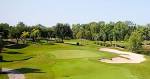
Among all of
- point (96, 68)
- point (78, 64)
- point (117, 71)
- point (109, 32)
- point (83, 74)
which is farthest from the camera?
point (109, 32)

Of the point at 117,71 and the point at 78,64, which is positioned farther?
the point at 78,64

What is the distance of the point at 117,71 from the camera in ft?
161

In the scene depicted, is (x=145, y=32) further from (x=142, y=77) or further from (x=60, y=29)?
(x=142, y=77)

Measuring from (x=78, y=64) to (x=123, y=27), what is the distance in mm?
142226

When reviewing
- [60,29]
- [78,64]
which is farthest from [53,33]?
[78,64]

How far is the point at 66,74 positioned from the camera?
45594mm

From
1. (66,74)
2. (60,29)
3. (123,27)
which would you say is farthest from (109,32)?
(66,74)

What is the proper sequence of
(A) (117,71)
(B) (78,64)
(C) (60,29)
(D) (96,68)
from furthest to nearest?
(C) (60,29) < (B) (78,64) < (D) (96,68) < (A) (117,71)

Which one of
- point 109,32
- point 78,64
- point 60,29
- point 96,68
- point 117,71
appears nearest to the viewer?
point 117,71

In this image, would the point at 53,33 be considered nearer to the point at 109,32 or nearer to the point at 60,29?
the point at 60,29

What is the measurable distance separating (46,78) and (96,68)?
12445 mm

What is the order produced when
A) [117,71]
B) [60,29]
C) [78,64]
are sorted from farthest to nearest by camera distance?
[60,29], [78,64], [117,71]

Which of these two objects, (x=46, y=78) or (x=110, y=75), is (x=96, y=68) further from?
(x=46, y=78)

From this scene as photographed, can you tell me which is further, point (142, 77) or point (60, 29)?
point (60, 29)
